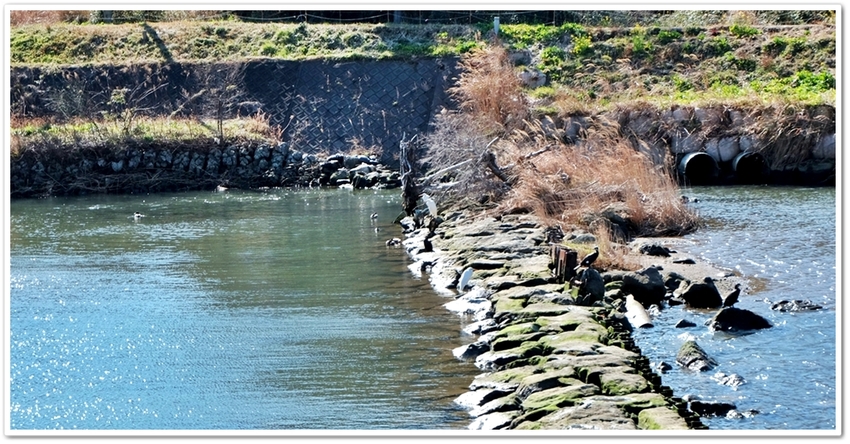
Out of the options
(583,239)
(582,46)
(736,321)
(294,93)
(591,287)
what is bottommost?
(736,321)

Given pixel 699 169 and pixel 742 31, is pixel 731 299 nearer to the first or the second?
pixel 699 169

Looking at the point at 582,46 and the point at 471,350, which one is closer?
the point at 471,350

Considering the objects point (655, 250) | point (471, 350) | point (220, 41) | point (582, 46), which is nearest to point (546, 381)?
point (471, 350)

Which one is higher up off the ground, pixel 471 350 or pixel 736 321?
pixel 736 321

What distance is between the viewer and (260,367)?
10.9 metres

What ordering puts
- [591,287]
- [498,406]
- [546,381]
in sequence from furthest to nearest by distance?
[591,287], [546,381], [498,406]

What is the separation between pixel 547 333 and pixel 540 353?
54 centimetres

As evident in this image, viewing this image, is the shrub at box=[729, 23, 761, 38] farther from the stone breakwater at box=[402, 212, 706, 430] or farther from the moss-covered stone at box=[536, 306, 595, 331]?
the moss-covered stone at box=[536, 306, 595, 331]

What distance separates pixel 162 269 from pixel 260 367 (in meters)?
6.62

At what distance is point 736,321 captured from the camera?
1136cm

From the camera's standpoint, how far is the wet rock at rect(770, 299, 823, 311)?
12.2 meters

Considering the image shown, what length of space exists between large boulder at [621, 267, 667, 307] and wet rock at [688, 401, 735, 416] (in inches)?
151

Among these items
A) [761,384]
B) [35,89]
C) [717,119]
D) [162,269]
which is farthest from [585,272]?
[35,89]

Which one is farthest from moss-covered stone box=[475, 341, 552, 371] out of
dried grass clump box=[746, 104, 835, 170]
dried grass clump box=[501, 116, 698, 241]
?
dried grass clump box=[746, 104, 835, 170]
